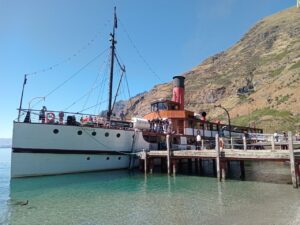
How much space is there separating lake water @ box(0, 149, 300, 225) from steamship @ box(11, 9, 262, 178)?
160cm

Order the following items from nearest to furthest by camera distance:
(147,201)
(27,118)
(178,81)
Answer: (147,201) → (27,118) → (178,81)

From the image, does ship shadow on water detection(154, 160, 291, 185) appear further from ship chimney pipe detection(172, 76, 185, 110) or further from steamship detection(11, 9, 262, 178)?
ship chimney pipe detection(172, 76, 185, 110)

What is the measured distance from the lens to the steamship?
2275 cm

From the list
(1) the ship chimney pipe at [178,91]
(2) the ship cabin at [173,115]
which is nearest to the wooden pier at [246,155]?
(2) the ship cabin at [173,115]

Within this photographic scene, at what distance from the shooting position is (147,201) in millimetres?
15430

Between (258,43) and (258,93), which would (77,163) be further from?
(258,43)

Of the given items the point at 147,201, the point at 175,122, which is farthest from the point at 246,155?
the point at 175,122

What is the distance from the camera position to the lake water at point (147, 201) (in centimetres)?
1193

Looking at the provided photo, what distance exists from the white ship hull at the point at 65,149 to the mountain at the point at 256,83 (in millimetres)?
31392

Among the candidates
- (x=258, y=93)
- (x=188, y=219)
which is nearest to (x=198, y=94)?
(x=258, y=93)

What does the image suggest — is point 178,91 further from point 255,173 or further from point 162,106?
point 255,173

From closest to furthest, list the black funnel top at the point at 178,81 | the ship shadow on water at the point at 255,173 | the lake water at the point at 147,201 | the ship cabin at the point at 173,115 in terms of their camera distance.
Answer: the lake water at the point at 147,201 → the ship shadow on water at the point at 255,173 → the ship cabin at the point at 173,115 → the black funnel top at the point at 178,81

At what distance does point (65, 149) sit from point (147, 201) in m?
11.6

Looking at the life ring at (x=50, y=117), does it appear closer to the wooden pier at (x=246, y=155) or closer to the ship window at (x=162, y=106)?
the wooden pier at (x=246, y=155)
